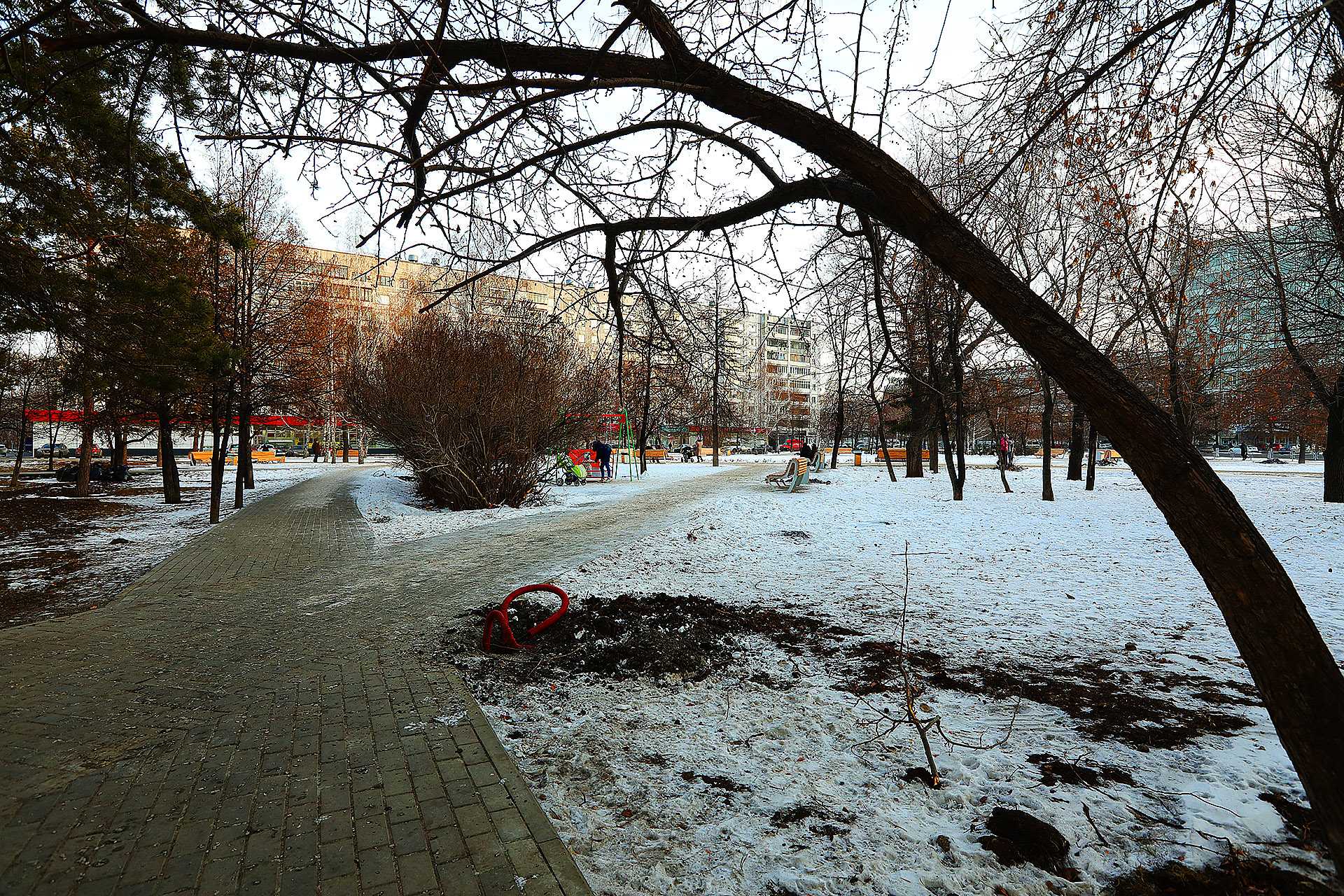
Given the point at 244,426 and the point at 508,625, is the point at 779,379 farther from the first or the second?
the point at 508,625

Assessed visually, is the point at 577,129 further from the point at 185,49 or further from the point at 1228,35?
the point at 1228,35

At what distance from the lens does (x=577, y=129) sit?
4.82 m

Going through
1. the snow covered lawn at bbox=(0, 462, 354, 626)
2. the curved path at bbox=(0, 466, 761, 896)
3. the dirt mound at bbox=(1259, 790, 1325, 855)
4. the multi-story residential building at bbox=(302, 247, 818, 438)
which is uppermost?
the multi-story residential building at bbox=(302, 247, 818, 438)

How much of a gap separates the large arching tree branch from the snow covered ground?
24.1 inches

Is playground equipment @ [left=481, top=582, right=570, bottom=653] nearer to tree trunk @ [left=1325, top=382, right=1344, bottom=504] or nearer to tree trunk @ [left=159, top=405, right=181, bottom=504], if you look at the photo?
tree trunk @ [left=159, top=405, right=181, bottom=504]

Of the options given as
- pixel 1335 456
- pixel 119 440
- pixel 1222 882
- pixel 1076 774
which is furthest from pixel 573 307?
pixel 119 440

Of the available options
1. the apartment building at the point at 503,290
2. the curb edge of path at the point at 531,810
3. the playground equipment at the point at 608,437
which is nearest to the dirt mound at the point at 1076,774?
the curb edge of path at the point at 531,810

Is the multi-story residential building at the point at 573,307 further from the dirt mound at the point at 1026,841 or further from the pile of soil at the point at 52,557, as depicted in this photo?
the pile of soil at the point at 52,557

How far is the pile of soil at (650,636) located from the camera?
4.48 m

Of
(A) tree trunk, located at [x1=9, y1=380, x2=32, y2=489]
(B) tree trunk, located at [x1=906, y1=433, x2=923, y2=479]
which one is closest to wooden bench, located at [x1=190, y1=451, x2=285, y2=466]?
(A) tree trunk, located at [x1=9, y1=380, x2=32, y2=489]

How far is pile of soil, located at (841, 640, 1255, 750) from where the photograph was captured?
3406 mm

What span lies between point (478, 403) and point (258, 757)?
10937 mm

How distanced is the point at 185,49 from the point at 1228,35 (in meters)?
6.79

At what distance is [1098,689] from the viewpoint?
158 inches
